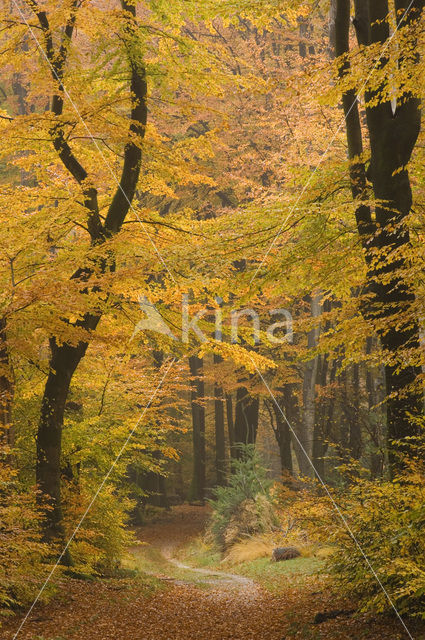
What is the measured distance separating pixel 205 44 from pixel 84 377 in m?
5.91

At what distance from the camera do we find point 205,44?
907 cm

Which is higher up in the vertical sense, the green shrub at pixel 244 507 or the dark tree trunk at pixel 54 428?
the dark tree trunk at pixel 54 428

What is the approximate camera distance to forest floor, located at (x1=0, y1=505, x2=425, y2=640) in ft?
20.0

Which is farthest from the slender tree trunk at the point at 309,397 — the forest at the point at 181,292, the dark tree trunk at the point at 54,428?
the dark tree trunk at the point at 54,428

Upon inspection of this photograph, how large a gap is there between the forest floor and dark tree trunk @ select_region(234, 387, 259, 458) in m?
6.42

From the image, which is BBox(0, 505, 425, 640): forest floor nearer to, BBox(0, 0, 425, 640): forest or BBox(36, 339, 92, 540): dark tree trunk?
BBox(0, 0, 425, 640): forest

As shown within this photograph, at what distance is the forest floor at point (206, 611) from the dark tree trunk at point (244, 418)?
642cm

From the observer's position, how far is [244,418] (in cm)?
1962

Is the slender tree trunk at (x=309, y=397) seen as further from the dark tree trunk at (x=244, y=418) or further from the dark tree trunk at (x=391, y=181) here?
the dark tree trunk at (x=391, y=181)

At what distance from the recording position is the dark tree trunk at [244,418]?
19.0m

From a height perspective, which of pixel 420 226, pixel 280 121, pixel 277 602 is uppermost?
pixel 280 121

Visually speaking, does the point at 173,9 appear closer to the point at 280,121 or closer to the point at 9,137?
the point at 9,137

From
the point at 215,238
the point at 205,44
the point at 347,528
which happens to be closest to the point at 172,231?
the point at 215,238

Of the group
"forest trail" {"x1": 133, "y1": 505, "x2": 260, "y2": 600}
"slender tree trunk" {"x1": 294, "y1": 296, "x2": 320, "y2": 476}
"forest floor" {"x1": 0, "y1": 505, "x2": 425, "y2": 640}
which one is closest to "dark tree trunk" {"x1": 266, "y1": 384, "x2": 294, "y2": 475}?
"slender tree trunk" {"x1": 294, "y1": 296, "x2": 320, "y2": 476}
